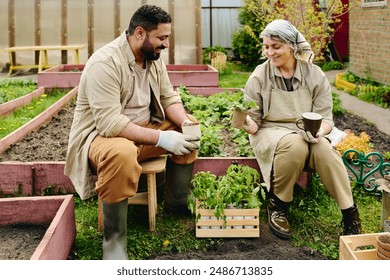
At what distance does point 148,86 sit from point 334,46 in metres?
12.0

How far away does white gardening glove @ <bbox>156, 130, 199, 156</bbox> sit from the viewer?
346 centimetres

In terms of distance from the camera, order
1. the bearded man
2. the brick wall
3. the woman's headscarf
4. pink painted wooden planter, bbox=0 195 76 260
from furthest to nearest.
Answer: the brick wall, the woman's headscarf, pink painted wooden planter, bbox=0 195 76 260, the bearded man

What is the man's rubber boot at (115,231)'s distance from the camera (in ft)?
10.5

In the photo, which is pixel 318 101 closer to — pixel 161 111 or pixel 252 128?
pixel 252 128

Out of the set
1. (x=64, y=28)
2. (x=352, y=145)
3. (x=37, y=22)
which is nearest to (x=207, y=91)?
(x=352, y=145)

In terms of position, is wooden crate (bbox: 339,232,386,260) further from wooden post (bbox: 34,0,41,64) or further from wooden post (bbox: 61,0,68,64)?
wooden post (bbox: 34,0,41,64)

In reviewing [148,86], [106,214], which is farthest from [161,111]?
[106,214]

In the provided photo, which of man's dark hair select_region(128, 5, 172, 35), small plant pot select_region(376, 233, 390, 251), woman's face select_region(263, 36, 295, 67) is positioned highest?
man's dark hair select_region(128, 5, 172, 35)

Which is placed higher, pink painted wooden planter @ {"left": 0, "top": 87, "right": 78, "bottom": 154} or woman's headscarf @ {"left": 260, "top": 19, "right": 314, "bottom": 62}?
woman's headscarf @ {"left": 260, "top": 19, "right": 314, "bottom": 62}

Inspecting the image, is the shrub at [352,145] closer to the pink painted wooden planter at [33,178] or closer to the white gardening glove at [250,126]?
the white gardening glove at [250,126]

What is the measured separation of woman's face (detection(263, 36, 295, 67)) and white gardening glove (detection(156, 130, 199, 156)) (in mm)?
858

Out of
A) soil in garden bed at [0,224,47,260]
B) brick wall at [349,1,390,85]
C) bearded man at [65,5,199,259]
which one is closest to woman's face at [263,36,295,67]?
bearded man at [65,5,199,259]

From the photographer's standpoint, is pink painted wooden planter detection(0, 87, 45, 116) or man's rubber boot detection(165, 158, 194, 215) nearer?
man's rubber boot detection(165, 158, 194, 215)
